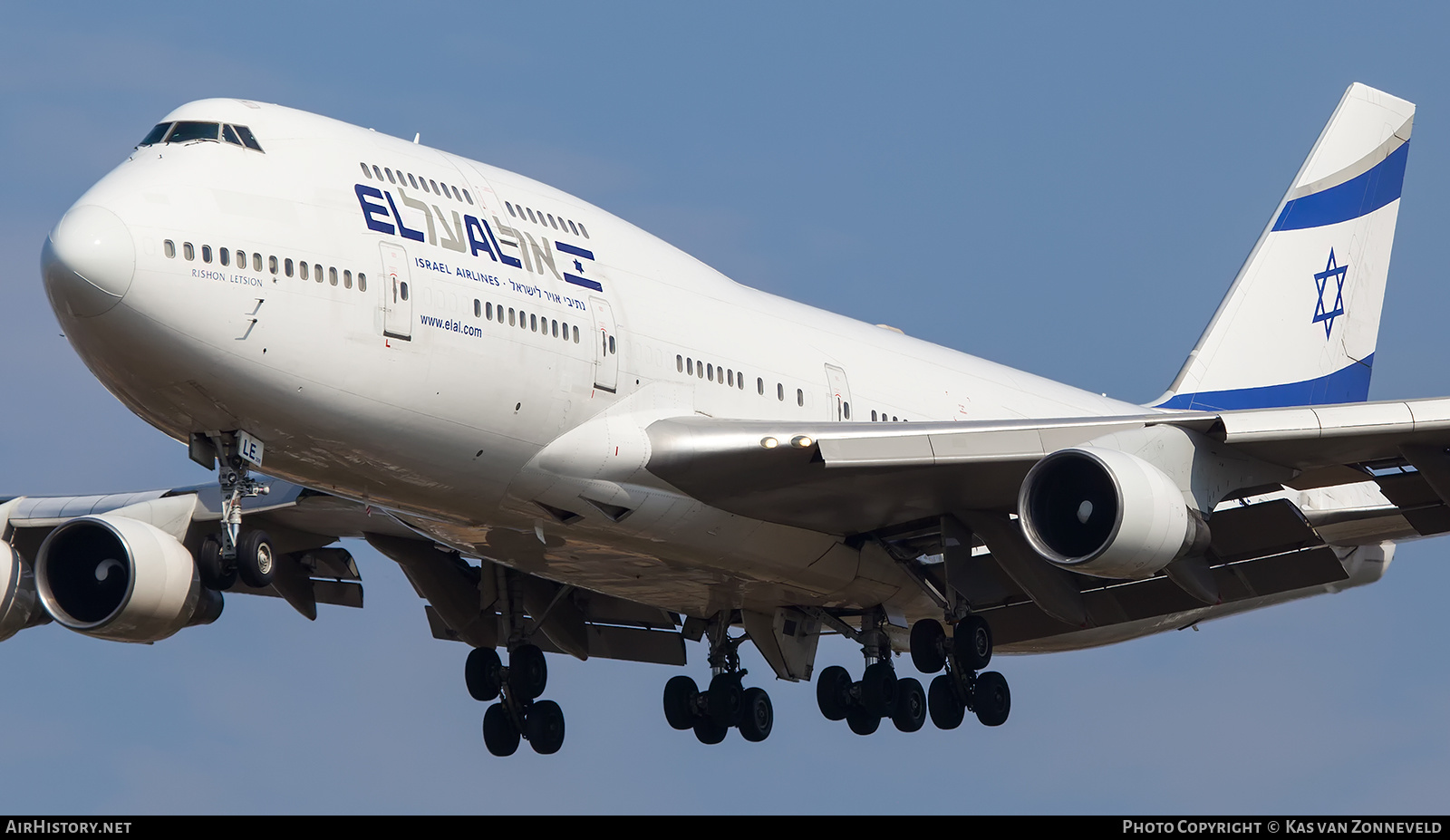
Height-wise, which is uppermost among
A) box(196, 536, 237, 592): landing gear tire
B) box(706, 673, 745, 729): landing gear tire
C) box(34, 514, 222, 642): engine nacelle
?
box(34, 514, 222, 642): engine nacelle

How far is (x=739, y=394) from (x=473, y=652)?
6.59 meters

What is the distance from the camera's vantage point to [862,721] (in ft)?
88.1

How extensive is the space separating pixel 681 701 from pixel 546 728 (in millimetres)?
2069

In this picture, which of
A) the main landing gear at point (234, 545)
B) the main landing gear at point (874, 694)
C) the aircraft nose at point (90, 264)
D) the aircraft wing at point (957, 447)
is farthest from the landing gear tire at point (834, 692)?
the aircraft nose at point (90, 264)

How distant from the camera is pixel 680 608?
1056 inches

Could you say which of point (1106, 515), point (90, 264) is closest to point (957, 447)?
point (1106, 515)

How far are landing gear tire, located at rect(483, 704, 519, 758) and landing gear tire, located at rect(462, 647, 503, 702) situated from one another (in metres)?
0.26

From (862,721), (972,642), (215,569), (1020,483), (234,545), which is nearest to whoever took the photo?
(234,545)

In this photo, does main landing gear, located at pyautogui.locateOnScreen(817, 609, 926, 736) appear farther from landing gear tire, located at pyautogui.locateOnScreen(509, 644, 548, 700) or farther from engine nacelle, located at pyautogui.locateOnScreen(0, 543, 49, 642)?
engine nacelle, located at pyautogui.locateOnScreen(0, 543, 49, 642)

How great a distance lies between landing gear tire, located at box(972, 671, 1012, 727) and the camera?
25.4m

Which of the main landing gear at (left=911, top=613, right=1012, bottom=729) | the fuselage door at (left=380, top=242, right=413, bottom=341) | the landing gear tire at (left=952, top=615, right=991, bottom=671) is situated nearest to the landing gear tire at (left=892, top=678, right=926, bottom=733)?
the main landing gear at (left=911, top=613, right=1012, bottom=729)

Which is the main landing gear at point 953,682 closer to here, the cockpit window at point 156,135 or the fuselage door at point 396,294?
the fuselage door at point 396,294

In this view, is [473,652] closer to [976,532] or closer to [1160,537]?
[976,532]

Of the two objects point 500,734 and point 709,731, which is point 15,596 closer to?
point 500,734
